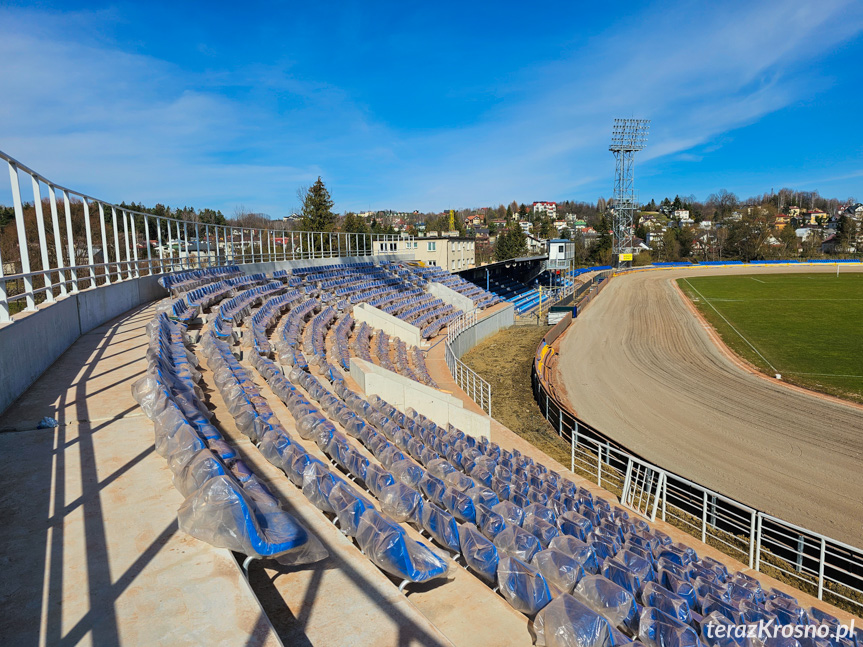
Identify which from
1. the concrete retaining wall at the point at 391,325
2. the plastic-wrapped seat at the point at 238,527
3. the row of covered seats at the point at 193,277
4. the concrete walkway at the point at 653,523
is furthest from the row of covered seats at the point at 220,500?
the concrete retaining wall at the point at 391,325

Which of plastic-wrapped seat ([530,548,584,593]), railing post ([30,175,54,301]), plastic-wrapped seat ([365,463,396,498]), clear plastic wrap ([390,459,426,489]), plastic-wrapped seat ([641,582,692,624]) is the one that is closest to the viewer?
plastic-wrapped seat ([641,582,692,624])

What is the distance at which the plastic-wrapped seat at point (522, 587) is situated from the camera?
4.73m

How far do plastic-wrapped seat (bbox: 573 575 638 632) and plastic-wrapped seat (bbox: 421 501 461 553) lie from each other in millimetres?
1376

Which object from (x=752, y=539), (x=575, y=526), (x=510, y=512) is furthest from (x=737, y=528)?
(x=510, y=512)

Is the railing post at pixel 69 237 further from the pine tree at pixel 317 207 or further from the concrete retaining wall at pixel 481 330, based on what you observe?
the pine tree at pixel 317 207

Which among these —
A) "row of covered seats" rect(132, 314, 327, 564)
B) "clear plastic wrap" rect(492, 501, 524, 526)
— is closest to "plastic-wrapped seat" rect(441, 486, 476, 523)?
"clear plastic wrap" rect(492, 501, 524, 526)

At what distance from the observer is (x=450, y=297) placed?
39.3 metres

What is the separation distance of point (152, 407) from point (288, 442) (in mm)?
1830

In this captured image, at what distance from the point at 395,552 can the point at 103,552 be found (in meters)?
2.42

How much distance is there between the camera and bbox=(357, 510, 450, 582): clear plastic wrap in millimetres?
4648

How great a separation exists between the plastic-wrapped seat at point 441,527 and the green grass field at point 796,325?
19.8 metres

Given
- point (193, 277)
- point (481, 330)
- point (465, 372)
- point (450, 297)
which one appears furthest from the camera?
point (450, 297)

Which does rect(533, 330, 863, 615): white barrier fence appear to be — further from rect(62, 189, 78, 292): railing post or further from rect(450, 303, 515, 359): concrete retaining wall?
rect(450, 303, 515, 359): concrete retaining wall

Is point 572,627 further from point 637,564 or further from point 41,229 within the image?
point 41,229
